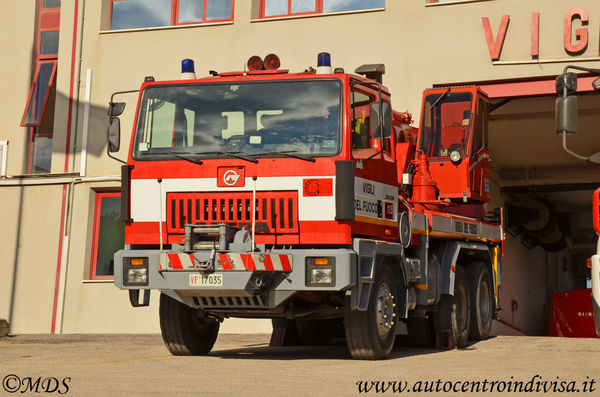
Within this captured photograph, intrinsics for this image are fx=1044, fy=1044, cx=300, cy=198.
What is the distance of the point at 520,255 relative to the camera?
90.4ft

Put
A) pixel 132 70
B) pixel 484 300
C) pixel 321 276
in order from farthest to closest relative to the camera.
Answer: pixel 132 70 < pixel 484 300 < pixel 321 276

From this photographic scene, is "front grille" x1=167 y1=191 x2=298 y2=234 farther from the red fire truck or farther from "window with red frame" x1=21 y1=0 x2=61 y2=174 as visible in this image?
"window with red frame" x1=21 y1=0 x2=61 y2=174

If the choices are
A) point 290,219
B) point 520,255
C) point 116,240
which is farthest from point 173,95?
point 520,255

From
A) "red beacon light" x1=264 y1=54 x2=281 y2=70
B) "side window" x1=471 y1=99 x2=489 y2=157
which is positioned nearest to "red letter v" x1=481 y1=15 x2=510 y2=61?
"side window" x1=471 y1=99 x2=489 y2=157

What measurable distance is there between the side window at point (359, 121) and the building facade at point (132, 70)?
7394 millimetres

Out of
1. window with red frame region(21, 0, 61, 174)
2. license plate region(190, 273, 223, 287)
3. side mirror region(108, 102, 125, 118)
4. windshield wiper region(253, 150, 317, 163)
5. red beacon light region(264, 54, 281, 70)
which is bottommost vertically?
license plate region(190, 273, 223, 287)

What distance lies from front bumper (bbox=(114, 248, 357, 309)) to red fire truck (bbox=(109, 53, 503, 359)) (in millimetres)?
13

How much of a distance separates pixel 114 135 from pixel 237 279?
7.33 ft

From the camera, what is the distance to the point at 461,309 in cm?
1407

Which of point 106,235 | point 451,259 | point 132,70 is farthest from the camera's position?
point 132,70

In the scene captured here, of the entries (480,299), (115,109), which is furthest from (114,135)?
(480,299)

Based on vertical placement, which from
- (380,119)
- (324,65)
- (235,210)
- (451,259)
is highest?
(324,65)

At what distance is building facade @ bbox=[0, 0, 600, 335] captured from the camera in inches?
703

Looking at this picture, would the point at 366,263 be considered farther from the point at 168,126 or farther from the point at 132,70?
the point at 132,70
